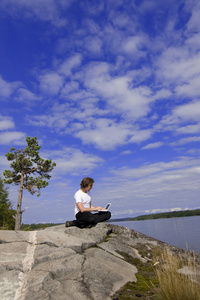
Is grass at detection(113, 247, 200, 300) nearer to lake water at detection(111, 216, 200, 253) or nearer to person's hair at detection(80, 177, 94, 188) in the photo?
lake water at detection(111, 216, 200, 253)

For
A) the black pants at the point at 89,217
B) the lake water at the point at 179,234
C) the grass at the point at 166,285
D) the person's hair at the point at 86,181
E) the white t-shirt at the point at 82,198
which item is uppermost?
the person's hair at the point at 86,181

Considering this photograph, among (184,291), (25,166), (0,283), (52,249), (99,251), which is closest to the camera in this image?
(184,291)

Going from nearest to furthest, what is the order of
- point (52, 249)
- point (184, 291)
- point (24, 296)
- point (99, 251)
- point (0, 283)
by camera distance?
point (184, 291)
point (24, 296)
point (0, 283)
point (52, 249)
point (99, 251)

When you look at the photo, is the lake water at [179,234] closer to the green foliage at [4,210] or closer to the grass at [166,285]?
the grass at [166,285]

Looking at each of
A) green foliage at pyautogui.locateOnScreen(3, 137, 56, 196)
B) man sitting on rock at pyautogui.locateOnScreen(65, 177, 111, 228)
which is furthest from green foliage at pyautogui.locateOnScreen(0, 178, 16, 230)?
man sitting on rock at pyautogui.locateOnScreen(65, 177, 111, 228)

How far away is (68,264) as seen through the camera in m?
5.14

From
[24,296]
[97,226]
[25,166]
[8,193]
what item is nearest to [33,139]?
[25,166]

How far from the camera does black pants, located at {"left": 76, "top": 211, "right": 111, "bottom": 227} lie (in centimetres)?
784

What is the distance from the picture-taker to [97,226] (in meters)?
8.63

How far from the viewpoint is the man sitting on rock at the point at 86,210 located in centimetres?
783

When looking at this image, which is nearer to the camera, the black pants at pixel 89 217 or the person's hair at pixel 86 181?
the black pants at pixel 89 217

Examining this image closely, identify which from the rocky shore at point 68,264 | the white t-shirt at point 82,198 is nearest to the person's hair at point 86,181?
the white t-shirt at point 82,198

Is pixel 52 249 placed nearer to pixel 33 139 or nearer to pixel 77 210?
pixel 77 210

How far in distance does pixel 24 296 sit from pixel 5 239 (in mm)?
2864
